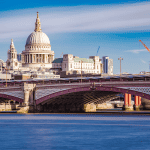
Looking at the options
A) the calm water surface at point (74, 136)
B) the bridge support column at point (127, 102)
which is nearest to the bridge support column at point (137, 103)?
the bridge support column at point (127, 102)

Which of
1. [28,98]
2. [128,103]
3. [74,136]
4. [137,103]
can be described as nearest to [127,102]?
[128,103]

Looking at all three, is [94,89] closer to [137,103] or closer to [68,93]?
[68,93]

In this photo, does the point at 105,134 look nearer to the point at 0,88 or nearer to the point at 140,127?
the point at 140,127

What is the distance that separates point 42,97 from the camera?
130375mm

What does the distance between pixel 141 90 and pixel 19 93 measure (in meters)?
36.3

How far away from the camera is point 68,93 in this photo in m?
125

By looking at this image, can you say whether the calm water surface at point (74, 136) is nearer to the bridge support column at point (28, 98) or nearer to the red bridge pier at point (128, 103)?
the bridge support column at point (28, 98)

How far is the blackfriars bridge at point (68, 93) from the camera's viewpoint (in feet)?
377

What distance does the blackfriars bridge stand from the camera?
114875mm

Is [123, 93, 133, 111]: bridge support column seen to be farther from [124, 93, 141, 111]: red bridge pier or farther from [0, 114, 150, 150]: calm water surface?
[0, 114, 150, 150]: calm water surface

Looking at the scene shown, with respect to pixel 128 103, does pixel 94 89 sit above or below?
above

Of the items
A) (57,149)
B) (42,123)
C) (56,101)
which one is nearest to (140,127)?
(42,123)

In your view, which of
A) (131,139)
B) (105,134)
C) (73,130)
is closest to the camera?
(131,139)

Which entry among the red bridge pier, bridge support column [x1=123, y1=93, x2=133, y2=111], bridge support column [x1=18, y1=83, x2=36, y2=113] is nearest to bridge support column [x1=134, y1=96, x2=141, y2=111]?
the red bridge pier
